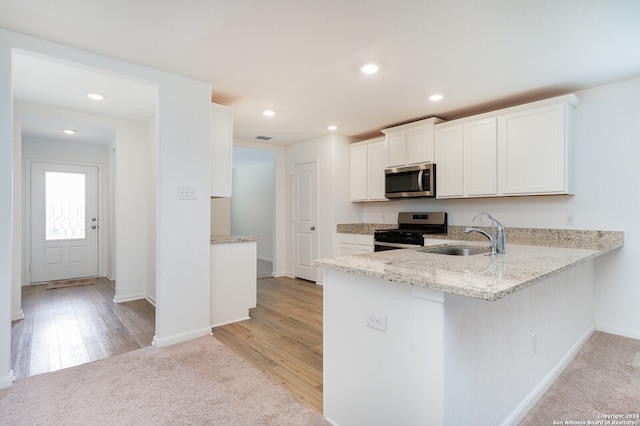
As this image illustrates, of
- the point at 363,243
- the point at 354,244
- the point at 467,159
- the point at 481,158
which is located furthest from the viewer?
the point at 354,244

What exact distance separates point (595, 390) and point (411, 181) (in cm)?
266

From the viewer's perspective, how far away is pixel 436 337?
1210mm

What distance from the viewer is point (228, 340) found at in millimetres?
2877

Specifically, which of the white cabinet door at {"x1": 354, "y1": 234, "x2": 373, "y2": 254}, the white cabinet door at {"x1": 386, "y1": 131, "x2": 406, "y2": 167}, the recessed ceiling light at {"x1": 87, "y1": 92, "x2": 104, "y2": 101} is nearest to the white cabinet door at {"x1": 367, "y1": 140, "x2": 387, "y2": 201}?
the white cabinet door at {"x1": 386, "y1": 131, "x2": 406, "y2": 167}

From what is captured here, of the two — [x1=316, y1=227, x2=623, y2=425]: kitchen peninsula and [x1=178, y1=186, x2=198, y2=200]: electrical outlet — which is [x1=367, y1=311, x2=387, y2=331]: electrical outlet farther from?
[x1=178, y1=186, x2=198, y2=200]: electrical outlet

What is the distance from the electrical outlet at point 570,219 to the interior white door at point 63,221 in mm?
6735

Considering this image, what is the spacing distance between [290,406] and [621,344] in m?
2.91

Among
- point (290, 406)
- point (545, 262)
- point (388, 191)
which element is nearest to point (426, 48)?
point (545, 262)

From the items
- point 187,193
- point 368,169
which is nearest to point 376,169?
point 368,169

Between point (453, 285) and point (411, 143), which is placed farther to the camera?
point (411, 143)

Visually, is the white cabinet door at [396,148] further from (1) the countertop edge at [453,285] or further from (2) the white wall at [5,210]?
(2) the white wall at [5,210]

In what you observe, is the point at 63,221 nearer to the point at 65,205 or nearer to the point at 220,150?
the point at 65,205

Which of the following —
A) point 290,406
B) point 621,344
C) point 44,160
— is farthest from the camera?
point 44,160

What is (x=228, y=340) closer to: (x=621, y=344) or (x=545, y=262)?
(x=545, y=262)
